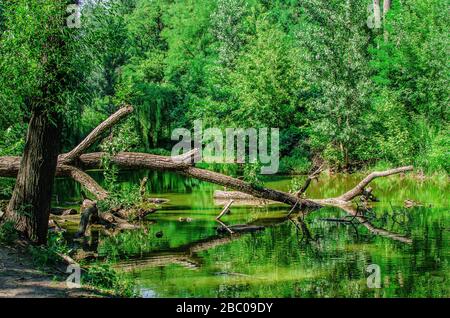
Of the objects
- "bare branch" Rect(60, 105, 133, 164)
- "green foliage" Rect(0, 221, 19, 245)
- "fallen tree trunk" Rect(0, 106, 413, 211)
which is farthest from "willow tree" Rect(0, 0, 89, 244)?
"fallen tree trunk" Rect(0, 106, 413, 211)

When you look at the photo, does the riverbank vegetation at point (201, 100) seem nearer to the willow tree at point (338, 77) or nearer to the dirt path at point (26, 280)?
the willow tree at point (338, 77)

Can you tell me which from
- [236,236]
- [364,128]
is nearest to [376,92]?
[364,128]

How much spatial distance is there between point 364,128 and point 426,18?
7642mm

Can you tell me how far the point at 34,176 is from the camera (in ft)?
42.9

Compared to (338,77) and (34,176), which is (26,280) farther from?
(338,77)

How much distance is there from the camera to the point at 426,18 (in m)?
39.1

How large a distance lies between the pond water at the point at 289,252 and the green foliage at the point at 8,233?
2.23 meters

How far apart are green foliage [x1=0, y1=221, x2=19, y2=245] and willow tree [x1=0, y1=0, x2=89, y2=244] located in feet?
0.63

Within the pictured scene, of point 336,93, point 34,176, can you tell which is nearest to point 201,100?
point 336,93

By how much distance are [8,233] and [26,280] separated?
2.13 metres

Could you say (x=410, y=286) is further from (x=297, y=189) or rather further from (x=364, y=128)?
(x=364, y=128)
